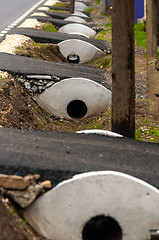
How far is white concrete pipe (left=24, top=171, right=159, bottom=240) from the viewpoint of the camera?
6.03 metres

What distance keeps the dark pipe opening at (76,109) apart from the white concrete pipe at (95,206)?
266 inches

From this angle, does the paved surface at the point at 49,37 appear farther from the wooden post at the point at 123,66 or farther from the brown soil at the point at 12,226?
the brown soil at the point at 12,226

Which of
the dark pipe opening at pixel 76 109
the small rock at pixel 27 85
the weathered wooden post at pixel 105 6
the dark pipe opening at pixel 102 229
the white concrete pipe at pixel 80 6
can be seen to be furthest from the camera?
the white concrete pipe at pixel 80 6

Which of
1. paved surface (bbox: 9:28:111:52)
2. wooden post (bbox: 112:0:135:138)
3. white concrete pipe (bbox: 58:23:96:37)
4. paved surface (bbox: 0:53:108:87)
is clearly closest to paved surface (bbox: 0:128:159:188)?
wooden post (bbox: 112:0:135:138)

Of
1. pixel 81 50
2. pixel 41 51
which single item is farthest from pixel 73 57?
pixel 41 51

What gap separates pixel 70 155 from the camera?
682 centimetres

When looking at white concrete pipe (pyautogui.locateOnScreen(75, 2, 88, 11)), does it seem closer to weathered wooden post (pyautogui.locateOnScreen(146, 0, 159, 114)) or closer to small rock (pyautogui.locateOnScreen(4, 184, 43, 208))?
weathered wooden post (pyautogui.locateOnScreen(146, 0, 159, 114))

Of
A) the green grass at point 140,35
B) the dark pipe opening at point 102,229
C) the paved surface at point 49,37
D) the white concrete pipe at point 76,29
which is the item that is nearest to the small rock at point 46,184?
the dark pipe opening at point 102,229

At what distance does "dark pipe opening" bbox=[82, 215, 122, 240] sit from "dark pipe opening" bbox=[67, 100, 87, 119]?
251 inches

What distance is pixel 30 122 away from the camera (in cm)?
1056

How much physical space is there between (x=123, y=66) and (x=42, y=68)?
18.7 feet

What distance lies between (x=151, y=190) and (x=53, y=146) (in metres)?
1.95

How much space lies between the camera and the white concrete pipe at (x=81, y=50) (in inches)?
690

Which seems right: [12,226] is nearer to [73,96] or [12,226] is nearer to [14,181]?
[14,181]
